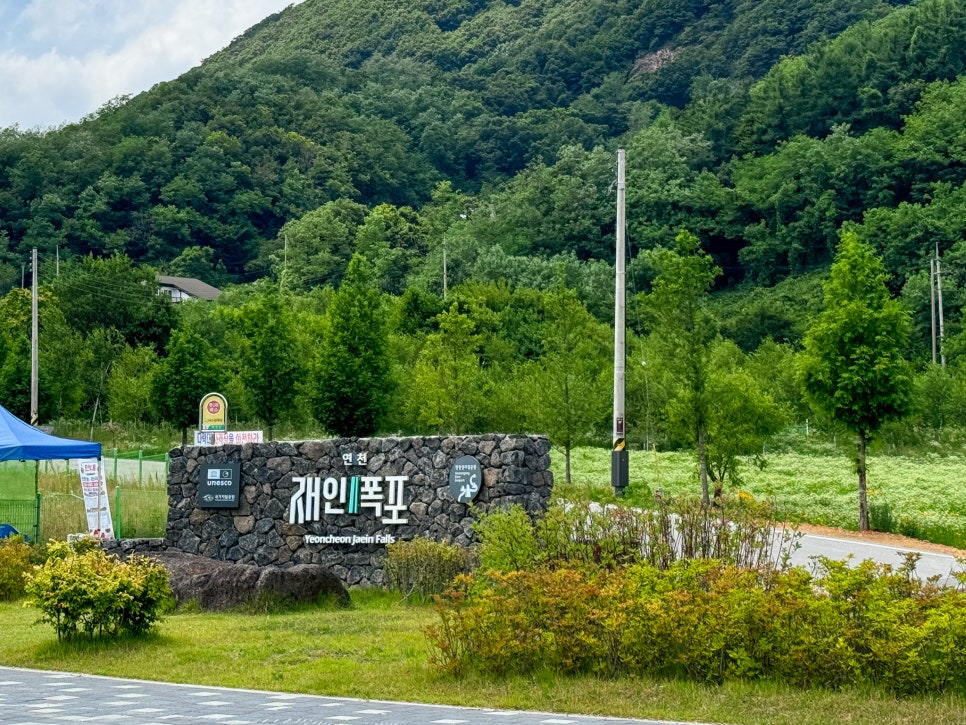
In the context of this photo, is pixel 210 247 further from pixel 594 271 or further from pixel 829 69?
pixel 829 69

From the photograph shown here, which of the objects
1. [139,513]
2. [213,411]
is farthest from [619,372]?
[139,513]

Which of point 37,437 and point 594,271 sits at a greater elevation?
point 594,271

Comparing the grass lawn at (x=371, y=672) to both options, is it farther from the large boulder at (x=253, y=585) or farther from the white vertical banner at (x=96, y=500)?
the white vertical banner at (x=96, y=500)

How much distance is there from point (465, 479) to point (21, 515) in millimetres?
8806

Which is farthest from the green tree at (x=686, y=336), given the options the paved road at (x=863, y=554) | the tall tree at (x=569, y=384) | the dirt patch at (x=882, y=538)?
the tall tree at (x=569, y=384)

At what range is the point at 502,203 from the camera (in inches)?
3044

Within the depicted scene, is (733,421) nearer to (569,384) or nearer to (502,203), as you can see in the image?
(569,384)

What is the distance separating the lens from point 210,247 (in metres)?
80.9

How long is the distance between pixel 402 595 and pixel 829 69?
6952 cm

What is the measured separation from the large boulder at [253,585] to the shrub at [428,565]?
2.93 ft

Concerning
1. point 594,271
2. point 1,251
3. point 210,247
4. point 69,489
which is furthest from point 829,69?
point 69,489

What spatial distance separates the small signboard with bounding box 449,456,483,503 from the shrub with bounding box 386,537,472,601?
3.32 ft

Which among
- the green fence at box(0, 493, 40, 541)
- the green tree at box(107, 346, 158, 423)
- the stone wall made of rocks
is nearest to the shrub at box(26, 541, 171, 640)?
the stone wall made of rocks

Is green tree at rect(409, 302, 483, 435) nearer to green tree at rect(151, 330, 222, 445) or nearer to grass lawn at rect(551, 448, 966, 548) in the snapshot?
grass lawn at rect(551, 448, 966, 548)
